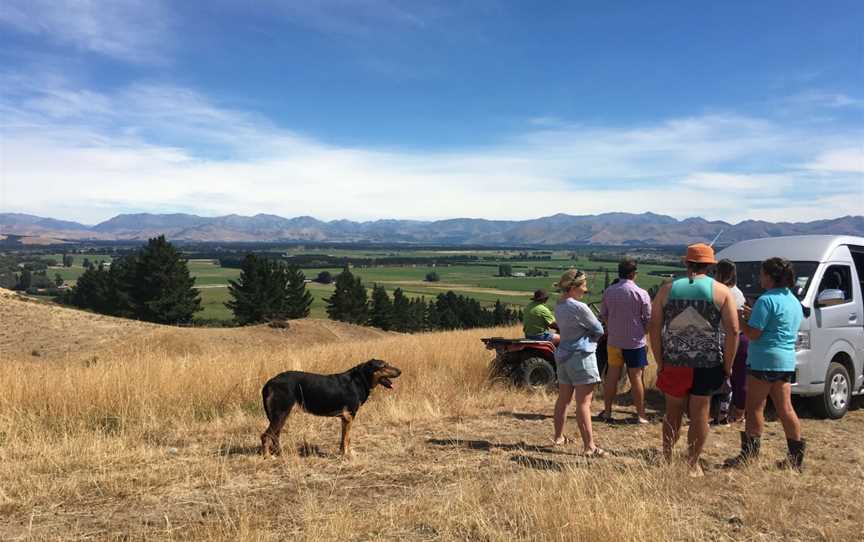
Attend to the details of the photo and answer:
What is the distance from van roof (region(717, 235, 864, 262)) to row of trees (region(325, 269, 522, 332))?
48.2 metres

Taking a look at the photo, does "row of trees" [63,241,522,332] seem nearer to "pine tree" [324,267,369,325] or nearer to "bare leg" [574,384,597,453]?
"pine tree" [324,267,369,325]

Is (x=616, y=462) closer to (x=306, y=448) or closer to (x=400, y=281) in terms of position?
(x=306, y=448)

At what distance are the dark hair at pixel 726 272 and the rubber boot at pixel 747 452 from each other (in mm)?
1488

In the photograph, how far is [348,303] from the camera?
6016cm

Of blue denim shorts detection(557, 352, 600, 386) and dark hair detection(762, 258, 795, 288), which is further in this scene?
blue denim shorts detection(557, 352, 600, 386)

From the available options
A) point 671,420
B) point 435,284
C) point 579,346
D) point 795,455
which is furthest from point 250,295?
point 795,455

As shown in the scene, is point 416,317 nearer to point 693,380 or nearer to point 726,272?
point 726,272

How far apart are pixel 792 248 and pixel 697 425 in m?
4.14

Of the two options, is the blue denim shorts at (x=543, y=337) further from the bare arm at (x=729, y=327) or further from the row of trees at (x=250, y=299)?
the row of trees at (x=250, y=299)

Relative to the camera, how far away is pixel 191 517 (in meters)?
4.01

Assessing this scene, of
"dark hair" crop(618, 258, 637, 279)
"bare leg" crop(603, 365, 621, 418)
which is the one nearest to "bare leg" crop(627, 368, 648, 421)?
"bare leg" crop(603, 365, 621, 418)

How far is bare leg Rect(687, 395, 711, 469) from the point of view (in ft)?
15.3

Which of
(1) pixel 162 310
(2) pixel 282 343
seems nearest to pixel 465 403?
(2) pixel 282 343

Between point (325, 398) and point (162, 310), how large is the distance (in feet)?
158
